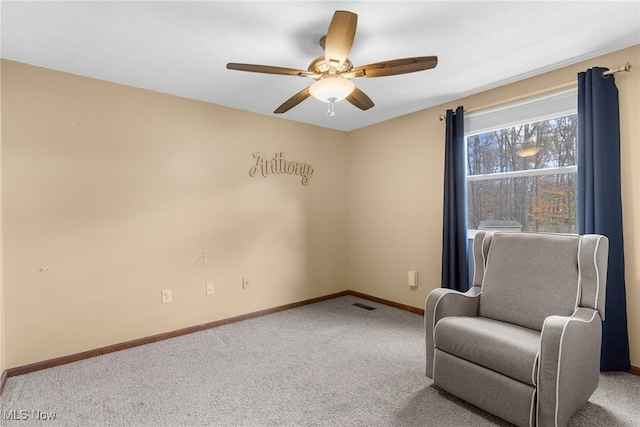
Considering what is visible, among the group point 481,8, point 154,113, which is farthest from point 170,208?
point 481,8

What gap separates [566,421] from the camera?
1687 millimetres

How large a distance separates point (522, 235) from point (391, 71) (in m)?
1.45

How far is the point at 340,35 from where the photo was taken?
1683mm

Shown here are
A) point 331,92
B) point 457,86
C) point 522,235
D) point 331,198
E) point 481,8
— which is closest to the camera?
point 481,8

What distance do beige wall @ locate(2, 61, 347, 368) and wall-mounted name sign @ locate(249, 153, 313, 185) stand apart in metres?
0.08

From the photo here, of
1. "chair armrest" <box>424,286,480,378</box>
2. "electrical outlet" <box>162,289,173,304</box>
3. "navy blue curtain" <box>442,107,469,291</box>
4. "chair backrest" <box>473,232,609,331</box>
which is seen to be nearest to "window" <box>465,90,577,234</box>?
"navy blue curtain" <box>442,107,469,291</box>

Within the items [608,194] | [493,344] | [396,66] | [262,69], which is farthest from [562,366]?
[262,69]

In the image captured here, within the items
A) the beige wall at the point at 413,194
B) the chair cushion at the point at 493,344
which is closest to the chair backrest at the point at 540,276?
the chair cushion at the point at 493,344

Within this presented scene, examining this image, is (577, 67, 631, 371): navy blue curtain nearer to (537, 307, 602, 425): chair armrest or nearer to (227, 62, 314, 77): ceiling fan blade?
(537, 307, 602, 425): chair armrest

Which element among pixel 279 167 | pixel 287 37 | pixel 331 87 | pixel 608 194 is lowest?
pixel 608 194

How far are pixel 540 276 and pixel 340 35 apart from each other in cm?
190

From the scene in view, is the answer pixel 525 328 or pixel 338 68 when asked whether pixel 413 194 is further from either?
pixel 338 68

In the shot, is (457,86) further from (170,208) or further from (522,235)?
(170,208)

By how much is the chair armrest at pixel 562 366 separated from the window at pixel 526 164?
127cm
